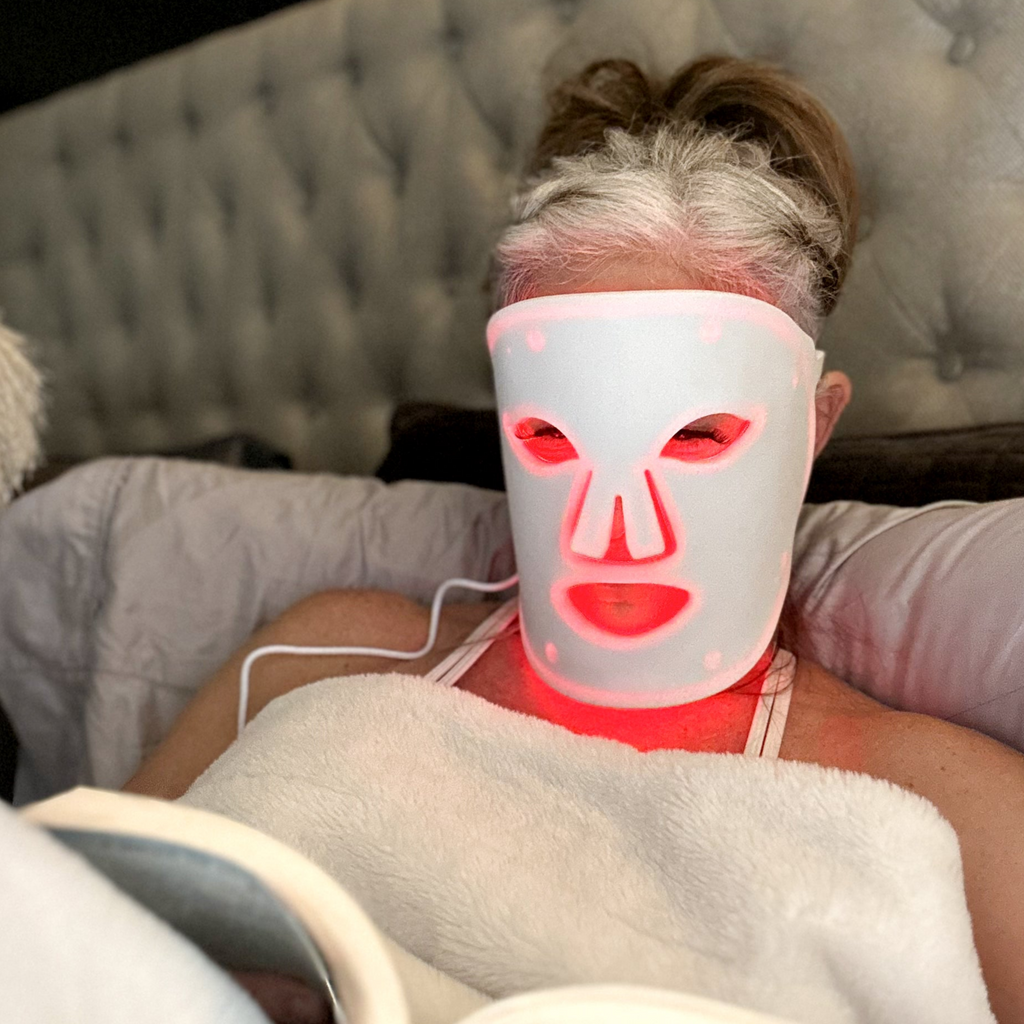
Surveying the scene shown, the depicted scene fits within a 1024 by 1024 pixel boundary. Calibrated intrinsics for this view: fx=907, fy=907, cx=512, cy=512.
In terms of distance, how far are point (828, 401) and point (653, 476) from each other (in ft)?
0.88

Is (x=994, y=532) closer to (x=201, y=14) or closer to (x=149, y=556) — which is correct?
(x=149, y=556)

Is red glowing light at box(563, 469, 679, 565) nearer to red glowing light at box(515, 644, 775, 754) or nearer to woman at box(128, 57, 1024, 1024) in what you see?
woman at box(128, 57, 1024, 1024)

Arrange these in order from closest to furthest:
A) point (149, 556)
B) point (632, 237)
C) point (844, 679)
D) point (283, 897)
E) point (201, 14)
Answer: point (283, 897), point (632, 237), point (844, 679), point (149, 556), point (201, 14)

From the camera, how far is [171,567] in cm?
118

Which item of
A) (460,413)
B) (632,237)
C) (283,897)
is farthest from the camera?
(460,413)

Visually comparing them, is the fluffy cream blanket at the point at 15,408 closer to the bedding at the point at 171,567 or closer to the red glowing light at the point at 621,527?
the bedding at the point at 171,567

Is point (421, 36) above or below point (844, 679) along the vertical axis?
above

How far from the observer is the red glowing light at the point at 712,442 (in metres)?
0.77

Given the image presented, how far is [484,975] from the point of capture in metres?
0.58

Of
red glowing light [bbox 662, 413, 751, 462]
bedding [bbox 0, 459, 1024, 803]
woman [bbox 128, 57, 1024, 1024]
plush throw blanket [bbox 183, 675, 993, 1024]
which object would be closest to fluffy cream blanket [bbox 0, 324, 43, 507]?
bedding [bbox 0, 459, 1024, 803]

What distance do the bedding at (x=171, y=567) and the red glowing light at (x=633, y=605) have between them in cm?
23

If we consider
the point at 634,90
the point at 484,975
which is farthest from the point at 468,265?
the point at 484,975

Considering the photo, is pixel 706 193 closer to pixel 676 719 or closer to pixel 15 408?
pixel 676 719

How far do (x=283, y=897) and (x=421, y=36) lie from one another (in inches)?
58.2
